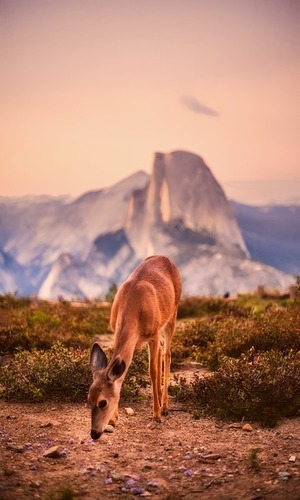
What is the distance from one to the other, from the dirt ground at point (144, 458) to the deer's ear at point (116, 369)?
83 cm

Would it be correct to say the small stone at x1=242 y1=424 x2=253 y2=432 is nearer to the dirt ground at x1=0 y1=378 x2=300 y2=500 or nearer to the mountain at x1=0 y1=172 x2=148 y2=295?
the dirt ground at x1=0 y1=378 x2=300 y2=500

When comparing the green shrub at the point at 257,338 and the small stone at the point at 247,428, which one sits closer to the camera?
the small stone at the point at 247,428

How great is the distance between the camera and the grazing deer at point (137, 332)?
683 cm

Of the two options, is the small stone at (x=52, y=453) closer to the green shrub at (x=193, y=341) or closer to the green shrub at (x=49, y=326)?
the green shrub at (x=49, y=326)

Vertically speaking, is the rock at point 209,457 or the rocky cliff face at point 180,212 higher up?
the rock at point 209,457

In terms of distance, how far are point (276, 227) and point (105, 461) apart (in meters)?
60.5

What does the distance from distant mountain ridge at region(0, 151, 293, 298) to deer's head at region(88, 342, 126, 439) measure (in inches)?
1975

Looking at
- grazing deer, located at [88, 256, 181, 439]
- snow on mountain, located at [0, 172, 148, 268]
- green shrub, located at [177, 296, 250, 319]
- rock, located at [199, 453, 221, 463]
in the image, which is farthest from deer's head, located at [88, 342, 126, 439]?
snow on mountain, located at [0, 172, 148, 268]

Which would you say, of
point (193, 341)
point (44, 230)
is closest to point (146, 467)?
point (193, 341)

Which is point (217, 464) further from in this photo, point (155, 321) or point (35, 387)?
point (35, 387)

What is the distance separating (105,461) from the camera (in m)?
6.64

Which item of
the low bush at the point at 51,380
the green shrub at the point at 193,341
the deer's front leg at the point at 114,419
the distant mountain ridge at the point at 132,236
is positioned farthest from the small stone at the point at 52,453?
the distant mountain ridge at the point at 132,236

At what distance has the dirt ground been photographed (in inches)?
227

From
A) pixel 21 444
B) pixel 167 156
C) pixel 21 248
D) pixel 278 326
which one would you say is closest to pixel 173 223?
pixel 167 156
